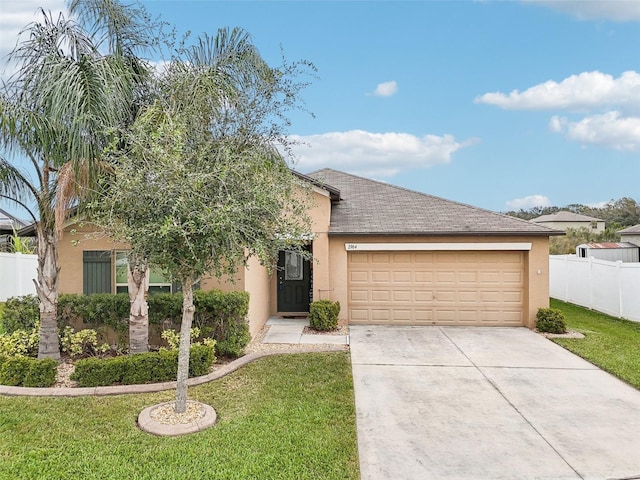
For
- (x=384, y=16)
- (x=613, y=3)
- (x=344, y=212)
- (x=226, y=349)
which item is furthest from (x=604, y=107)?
(x=226, y=349)

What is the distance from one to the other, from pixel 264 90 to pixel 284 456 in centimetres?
577

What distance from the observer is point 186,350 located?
529cm

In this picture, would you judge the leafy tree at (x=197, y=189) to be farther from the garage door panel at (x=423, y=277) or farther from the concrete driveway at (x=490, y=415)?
the garage door panel at (x=423, y=277)

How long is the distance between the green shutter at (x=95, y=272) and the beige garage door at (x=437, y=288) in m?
6.28

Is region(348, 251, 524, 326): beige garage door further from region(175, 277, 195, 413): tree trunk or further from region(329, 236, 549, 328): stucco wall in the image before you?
region(175, 277, 195, 413): tree trunk

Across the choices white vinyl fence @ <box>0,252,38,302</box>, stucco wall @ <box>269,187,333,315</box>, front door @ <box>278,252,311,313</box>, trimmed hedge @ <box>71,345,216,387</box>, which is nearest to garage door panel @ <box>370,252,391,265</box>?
stucco wall @ <box>269,187,333,315</box>

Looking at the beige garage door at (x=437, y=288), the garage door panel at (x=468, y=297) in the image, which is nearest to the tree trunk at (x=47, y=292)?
the beige garage door at (x=437, y=288)

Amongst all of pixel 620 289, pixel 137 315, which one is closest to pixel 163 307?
pixel 137 315

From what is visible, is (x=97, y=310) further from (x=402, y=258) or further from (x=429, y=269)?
(x=429, y=269)

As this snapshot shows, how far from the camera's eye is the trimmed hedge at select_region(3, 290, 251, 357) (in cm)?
789

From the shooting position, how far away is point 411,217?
12102 mm

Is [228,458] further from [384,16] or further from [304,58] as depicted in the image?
[384,16]

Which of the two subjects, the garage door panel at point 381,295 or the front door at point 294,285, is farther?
the front door at point 294,285

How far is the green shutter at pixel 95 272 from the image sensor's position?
30.7 ft
